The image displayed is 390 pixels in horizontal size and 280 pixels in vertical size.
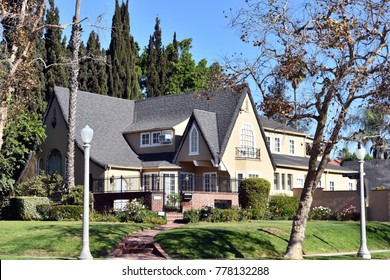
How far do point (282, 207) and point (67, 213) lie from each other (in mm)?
13400

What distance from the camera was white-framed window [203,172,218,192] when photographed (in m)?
40.3

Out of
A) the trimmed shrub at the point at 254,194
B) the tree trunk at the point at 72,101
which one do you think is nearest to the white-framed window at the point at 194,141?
the trimmed shrub at the point at 254,194

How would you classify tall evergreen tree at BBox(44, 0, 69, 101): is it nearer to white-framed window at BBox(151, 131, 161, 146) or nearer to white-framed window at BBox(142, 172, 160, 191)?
white-framed window at BBox(151, 131, 161, 146)

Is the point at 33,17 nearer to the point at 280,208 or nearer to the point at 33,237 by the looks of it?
the point at 33,237

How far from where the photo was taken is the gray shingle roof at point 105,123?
135ft

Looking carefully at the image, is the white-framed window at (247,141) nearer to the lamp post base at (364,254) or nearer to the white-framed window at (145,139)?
the white-framed window at (145,139)

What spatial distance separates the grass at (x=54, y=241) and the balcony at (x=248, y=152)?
59.0ft

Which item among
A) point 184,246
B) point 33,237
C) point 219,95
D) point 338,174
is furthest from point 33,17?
point 338,174

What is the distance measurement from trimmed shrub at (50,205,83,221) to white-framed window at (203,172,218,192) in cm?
1139

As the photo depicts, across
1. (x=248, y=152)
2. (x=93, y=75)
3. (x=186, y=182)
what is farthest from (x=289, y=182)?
(x=93, y=75)

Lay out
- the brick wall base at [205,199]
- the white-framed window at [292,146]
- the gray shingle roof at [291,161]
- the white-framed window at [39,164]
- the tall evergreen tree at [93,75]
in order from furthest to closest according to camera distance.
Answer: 1. the tall evergreen tree at [93,75]
2. the white-framed window at [292,146]
3. the gray shingle roof at [291,161]
4. the white-framed window at [39,164]
5. the brick wall base at [205,199]

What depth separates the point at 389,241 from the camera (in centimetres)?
2916

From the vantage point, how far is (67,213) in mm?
30828

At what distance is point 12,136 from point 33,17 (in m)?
16.9
